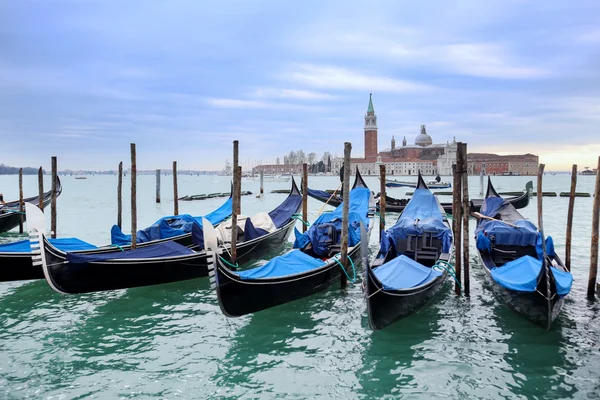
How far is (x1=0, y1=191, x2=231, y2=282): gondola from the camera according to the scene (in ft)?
18.4

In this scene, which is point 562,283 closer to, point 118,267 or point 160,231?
point 118,267

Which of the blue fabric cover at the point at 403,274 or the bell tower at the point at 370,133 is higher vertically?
the bell tower at the point at 370,133

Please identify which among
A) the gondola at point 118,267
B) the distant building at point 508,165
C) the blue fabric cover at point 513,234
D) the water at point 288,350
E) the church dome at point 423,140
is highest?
the church dome at point 423,140

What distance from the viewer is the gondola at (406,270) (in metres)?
4.27

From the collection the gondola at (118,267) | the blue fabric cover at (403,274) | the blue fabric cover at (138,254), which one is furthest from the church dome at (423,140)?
the blue fabric cover at (403,274)

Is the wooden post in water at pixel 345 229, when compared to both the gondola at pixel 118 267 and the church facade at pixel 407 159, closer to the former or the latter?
the gondola at pixel 118 267

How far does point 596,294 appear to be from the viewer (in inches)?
A: 212

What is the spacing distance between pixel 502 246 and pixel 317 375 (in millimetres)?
3665

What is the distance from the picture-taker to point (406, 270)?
5.00 metres

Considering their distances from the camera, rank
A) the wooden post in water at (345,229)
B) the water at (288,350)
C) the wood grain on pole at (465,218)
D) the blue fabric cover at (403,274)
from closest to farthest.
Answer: the water at (288,350) < the blue fabric cover at (403,274) < the wood grain on pole at (465,218) < the wooden post in water at (345,229)

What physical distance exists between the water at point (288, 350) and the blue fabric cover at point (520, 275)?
0.40 m

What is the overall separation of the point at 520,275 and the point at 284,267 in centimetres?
236

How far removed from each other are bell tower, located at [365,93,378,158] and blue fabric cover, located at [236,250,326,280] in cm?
7577

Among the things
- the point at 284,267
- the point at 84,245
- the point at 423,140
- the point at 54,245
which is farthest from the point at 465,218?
the point at 423,140
